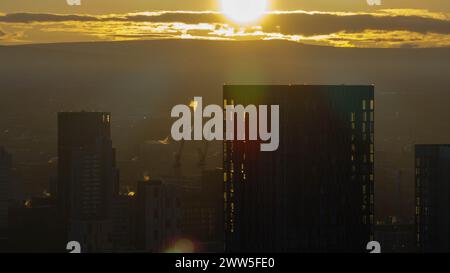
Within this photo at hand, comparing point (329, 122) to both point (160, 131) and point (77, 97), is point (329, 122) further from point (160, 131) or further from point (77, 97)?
point (77, 97)

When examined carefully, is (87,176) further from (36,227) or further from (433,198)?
(433,198)

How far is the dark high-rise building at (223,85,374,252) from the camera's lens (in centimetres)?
2153

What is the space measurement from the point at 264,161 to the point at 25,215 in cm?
844

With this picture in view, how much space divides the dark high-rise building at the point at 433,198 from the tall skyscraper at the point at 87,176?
23.4ft

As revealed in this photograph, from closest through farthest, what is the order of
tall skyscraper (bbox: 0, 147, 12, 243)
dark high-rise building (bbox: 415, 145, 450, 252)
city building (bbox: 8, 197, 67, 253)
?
dark high-rise building (bbox: 415, 145, 450, 252)
city building (bbox: 8, 197, 67, 253)
tall skyscraper (bbox: 0, 147, 12, 243)

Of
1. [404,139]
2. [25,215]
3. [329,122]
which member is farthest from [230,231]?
[25,215]

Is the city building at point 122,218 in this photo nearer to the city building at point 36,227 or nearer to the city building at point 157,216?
the city building at point 157,216

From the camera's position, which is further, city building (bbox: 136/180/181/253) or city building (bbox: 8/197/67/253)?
city building (bbox: 8/197/67/253)

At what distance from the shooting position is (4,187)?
1078 inches

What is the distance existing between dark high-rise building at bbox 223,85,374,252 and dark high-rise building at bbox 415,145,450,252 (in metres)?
1.04

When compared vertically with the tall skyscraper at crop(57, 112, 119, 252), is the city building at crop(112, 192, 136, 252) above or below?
below

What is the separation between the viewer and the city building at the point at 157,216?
74.9 feet

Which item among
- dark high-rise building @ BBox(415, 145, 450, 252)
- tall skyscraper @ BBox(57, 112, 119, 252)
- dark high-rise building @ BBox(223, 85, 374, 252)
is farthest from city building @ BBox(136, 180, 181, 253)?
dark high-rise building @ BBox(415, 145, 450, 252)

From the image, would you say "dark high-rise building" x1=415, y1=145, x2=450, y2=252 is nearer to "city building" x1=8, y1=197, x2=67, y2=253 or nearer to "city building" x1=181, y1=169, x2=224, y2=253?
"city building" x1=181, y1=169, x2=224, y2=253
